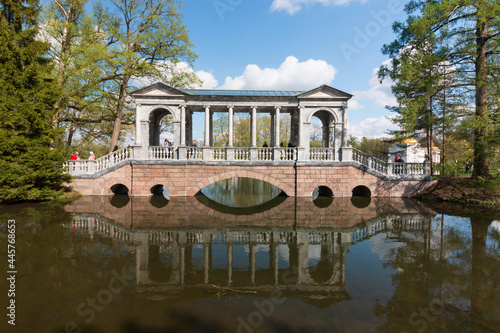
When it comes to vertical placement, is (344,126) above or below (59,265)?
above

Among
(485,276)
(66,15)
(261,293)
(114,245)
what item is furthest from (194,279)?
(66,15)

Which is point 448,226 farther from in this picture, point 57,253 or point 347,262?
point 57,253

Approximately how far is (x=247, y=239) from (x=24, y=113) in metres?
12.5

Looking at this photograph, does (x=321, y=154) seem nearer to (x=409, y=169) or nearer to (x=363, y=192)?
(x=363, y=192)

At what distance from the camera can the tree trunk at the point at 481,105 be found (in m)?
11.8

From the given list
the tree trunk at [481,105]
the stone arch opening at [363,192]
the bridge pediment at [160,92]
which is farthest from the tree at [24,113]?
the tree trunk at [481,105]

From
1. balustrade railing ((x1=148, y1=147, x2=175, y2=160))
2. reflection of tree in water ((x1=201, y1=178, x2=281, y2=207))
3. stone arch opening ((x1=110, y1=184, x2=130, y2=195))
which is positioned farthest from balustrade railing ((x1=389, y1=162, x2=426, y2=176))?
stone arch opening ((x1=110, y1=184, x2=130, y2=195))

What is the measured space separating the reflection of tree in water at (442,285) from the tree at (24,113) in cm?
1497

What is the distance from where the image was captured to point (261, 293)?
14.3 feet

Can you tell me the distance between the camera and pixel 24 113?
11531 mm

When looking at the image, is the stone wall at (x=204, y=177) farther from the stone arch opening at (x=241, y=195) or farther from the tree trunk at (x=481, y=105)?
the tree trunk at (x=481, y=105)

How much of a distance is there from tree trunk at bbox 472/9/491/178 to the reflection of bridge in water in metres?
4.67

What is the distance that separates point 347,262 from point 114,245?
6.13 metres

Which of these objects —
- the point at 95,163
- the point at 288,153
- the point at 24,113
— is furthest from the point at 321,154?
the point at 24,113
